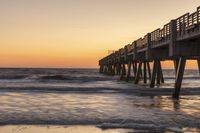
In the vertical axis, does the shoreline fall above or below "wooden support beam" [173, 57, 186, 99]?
below

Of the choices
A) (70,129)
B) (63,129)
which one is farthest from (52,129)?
(70,129)

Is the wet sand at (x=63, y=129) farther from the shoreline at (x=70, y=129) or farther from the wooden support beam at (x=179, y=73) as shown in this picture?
the wooden support beam at (x=179, y=73)

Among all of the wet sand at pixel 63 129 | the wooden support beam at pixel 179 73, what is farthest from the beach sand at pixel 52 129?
the wooden support beam at pixel 179 73

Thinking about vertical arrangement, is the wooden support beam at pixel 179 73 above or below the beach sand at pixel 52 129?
above

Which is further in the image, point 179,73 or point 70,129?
point 179,73

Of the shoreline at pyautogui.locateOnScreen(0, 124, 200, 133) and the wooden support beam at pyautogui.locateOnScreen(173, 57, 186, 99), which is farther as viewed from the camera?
the wooden support beam at pyautogui.locateOnScreen(173, 57, 186, 99)

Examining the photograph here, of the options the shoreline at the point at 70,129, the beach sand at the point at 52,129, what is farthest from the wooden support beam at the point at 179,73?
the beach sand at the point at 52,129

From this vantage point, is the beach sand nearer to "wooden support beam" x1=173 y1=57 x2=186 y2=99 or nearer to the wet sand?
the wet sand

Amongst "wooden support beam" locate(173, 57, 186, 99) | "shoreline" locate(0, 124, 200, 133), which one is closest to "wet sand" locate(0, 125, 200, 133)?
"shoreline" locate(0, 124, 200, 133)

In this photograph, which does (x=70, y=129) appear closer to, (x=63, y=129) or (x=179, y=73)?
(x=63, y=129)

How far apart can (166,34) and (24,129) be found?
1392 cm

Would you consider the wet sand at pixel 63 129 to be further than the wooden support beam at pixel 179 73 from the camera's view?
No

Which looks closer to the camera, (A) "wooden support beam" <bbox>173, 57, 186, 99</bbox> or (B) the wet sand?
(B) the wet sand

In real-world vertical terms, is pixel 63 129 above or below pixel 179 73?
below
